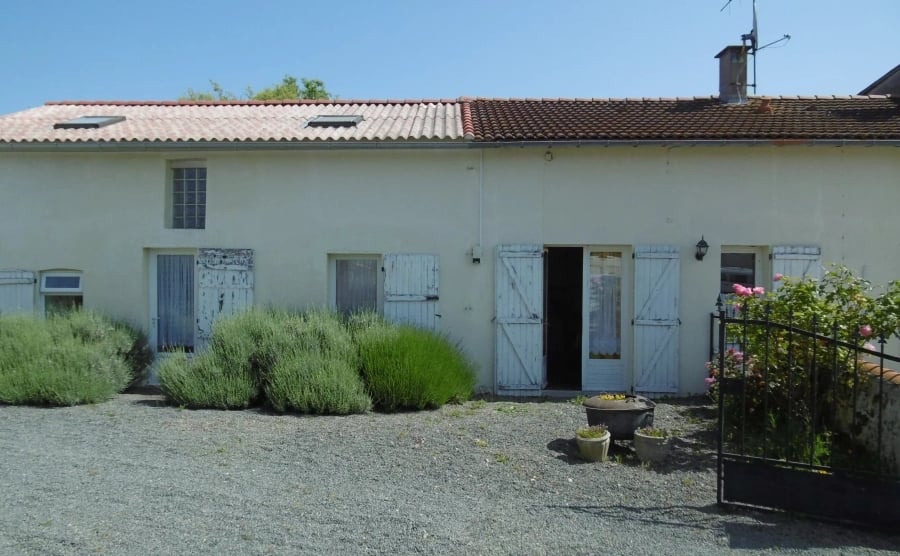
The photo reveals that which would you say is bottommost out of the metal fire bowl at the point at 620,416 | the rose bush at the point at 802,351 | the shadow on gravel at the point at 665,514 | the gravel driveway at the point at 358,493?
the shadow on gravel at the point at 665,514

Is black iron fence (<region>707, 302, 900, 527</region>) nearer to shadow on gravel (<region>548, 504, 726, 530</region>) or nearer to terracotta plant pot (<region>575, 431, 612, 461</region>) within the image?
shadow on gravel (<region>548, 504, 726, 530</region>)

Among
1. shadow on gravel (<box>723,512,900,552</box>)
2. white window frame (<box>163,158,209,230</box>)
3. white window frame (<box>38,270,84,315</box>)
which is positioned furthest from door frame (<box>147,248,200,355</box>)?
shadow on gravel (<box>723,512,900,552</box>)

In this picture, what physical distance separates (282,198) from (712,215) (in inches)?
242

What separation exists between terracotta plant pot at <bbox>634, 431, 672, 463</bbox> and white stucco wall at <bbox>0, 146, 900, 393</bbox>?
147 inches

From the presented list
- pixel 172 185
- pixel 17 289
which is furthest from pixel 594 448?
pixel 17 289

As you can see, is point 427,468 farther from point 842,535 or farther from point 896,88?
point 896,88

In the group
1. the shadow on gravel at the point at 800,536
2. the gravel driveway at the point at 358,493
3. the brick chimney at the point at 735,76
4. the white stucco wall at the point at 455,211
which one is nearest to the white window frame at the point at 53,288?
the white stucco wall at the point at 455,211

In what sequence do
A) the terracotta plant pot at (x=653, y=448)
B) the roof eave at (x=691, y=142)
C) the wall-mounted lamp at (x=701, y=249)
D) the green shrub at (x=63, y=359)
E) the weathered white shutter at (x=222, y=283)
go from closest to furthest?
the terracotta plant pot at (x=653, y=448), the green shrub at (x=63, y=359), the roof eave at (x=691, y=142), the wall-mounted lamp at (x=701, y=249), the weathered white shutter at (x=222, y=283)

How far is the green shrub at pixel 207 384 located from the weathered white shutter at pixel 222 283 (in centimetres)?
146

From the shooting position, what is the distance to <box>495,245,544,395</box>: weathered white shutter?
9.34 metres

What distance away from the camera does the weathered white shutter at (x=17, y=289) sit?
9.76 metres

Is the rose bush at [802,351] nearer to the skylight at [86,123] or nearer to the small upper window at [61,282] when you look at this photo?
the small upper window at [61,282]

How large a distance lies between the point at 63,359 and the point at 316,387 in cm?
333

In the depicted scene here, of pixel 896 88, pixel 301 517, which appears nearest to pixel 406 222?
pixel 301 517
